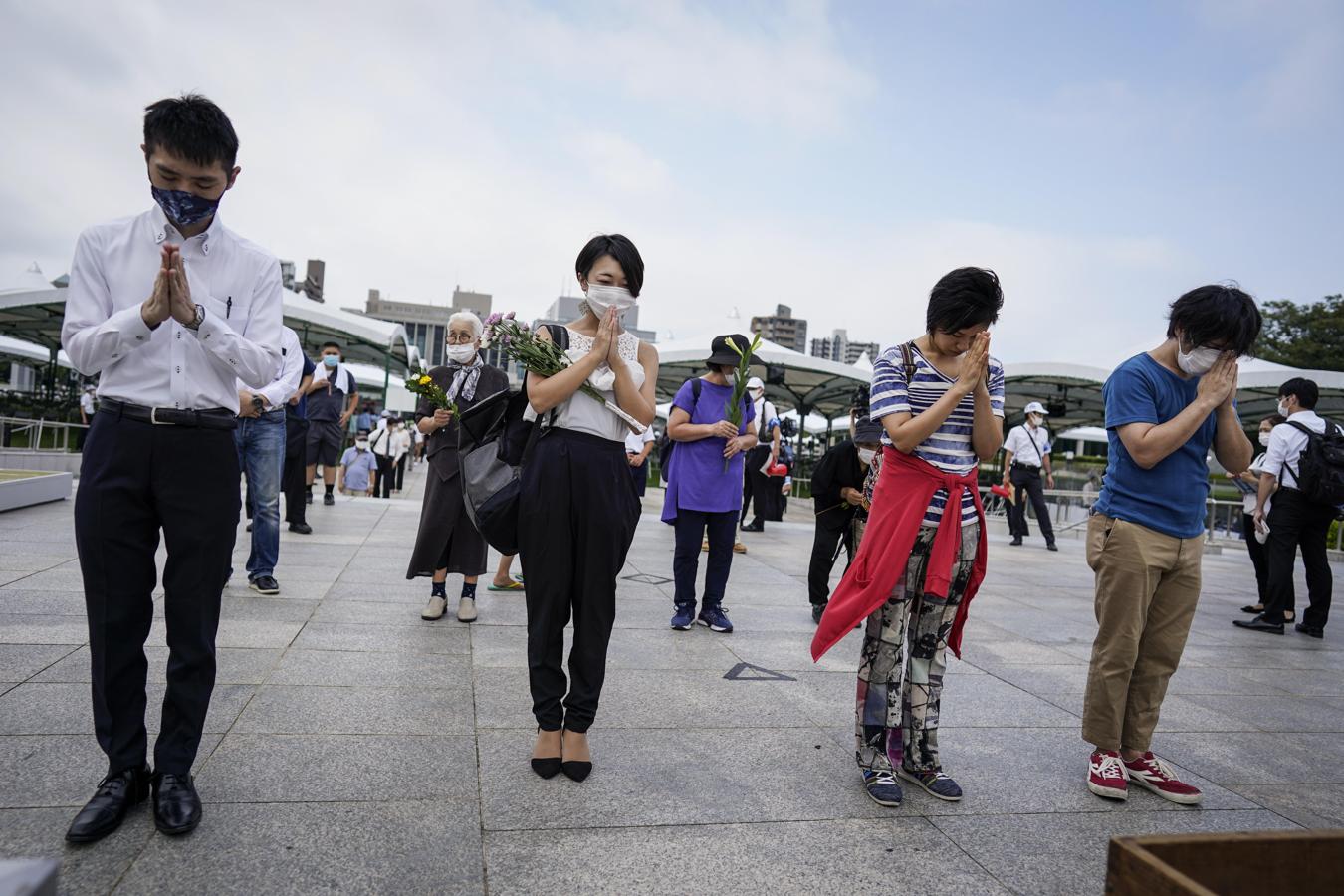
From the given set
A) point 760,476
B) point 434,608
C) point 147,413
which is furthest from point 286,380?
point 760,476

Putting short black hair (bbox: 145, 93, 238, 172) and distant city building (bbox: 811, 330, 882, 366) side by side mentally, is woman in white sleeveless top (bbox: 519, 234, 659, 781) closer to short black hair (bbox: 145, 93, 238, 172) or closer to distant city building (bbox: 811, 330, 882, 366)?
short black hair (bbox: 145, 93, 238, 172)

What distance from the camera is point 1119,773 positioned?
3176 mm

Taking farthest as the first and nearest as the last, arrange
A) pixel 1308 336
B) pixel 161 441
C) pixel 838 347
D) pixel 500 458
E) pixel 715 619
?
pixel 838 347, pixel 1308 336, pixel 715 619, pixel 500 458, pixel 161 441

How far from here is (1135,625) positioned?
3236mm

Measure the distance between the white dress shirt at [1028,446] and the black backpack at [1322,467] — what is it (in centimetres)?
526

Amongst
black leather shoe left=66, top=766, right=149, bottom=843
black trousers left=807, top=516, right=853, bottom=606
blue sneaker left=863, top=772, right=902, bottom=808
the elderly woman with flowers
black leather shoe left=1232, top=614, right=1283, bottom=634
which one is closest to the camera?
black leather shoe left=66, top=766, right=149, bottom=843

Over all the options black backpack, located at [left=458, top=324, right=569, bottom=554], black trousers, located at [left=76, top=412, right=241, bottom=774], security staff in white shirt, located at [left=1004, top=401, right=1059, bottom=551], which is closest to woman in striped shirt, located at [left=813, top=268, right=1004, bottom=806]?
black backpack, located at [left=458, top=324, right=569, bottom=554]

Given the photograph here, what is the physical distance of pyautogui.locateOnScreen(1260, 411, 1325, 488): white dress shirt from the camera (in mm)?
6707

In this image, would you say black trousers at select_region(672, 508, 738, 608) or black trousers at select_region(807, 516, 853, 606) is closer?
black trousers at select_region(672, 508, 738, 608)

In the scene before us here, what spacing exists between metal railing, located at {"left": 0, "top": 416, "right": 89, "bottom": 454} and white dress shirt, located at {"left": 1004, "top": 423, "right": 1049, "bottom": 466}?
47.5 feet

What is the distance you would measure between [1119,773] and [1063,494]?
16294 millimetres

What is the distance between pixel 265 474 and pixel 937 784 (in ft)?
15.2

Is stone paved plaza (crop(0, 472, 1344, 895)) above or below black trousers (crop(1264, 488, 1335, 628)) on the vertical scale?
below

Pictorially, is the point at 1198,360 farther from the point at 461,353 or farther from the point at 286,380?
the point at 286,380
